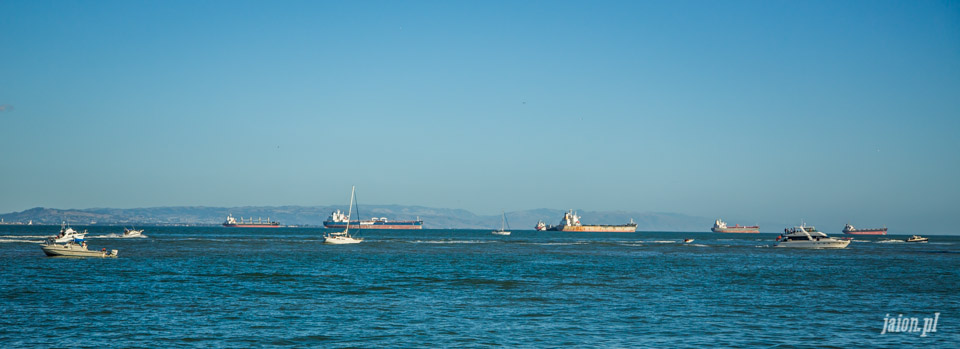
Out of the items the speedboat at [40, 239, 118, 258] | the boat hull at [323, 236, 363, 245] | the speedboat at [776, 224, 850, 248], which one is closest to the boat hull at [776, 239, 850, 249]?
the speedboat at [776, 224, 850, 248]

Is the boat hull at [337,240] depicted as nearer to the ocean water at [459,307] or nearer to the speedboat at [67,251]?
the speedboat at [67,251]

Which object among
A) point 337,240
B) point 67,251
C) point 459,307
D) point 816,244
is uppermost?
point 816,244

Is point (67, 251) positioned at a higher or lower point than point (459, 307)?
higher

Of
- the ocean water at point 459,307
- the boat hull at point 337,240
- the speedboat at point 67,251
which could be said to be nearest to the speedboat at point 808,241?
the ocean water at point 459,307

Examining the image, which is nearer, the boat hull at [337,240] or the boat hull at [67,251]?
the boat hull at [67,251]

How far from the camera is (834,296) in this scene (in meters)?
40.2

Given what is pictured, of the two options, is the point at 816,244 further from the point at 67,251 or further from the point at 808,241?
the point at 67,251

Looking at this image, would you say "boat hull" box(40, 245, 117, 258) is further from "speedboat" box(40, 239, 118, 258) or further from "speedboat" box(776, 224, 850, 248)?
"speedboat" box(776, 224, 850, 248)

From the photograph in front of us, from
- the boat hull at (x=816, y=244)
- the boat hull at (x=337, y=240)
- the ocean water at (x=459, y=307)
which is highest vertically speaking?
the boat hull at (x=816, y=244)

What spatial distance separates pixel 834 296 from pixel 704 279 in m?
12.5

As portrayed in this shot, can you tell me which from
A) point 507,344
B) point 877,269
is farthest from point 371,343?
point 877,269

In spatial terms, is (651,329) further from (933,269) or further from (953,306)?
(933,269)

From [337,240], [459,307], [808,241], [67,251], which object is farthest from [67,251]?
[808,241]

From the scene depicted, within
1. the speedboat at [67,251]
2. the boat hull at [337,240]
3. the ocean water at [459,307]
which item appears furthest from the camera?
the boat hull at [337,240]
